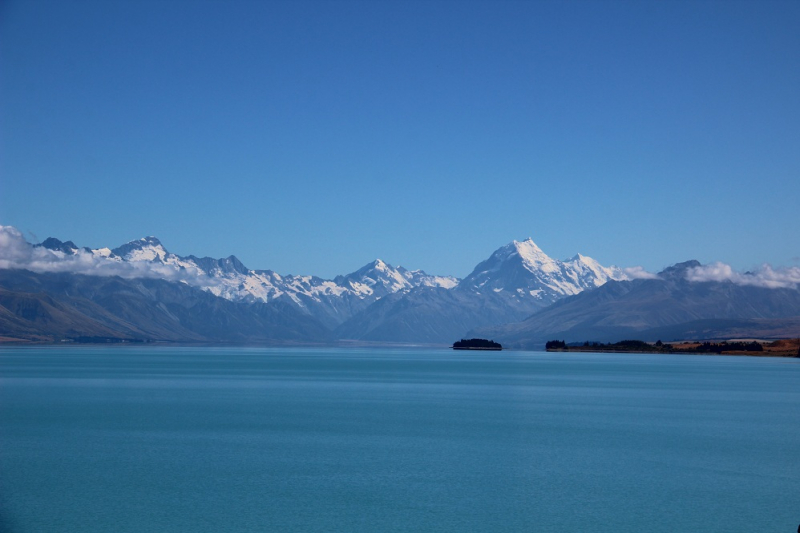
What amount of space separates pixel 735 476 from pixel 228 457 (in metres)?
27.9

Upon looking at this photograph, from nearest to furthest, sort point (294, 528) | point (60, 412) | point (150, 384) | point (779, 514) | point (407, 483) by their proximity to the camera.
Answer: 1. point (294, 528)
2. point (779, 514)
3. point (407, 483)
4. point (60, 412)
5. point (150, 384)

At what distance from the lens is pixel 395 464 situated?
47.0 m

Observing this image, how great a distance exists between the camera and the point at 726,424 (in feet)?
222

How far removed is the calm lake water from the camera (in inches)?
1394

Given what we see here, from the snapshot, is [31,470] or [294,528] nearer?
[294,528]

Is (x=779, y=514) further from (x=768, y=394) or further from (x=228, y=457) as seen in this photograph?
(x=768, y=394)

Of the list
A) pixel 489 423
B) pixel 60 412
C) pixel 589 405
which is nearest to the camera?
pixel 489 423

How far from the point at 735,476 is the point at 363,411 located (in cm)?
3783

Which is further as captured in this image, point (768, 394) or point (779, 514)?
point (768, 394)

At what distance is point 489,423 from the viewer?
66.4 m

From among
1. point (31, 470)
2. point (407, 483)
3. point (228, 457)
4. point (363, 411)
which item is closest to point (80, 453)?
point (31, 470)

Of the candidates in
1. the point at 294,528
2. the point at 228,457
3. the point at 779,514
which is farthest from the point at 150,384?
the point at 779,514

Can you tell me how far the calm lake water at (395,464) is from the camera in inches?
1394

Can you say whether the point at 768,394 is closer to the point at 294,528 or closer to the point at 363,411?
the point at 363,411
